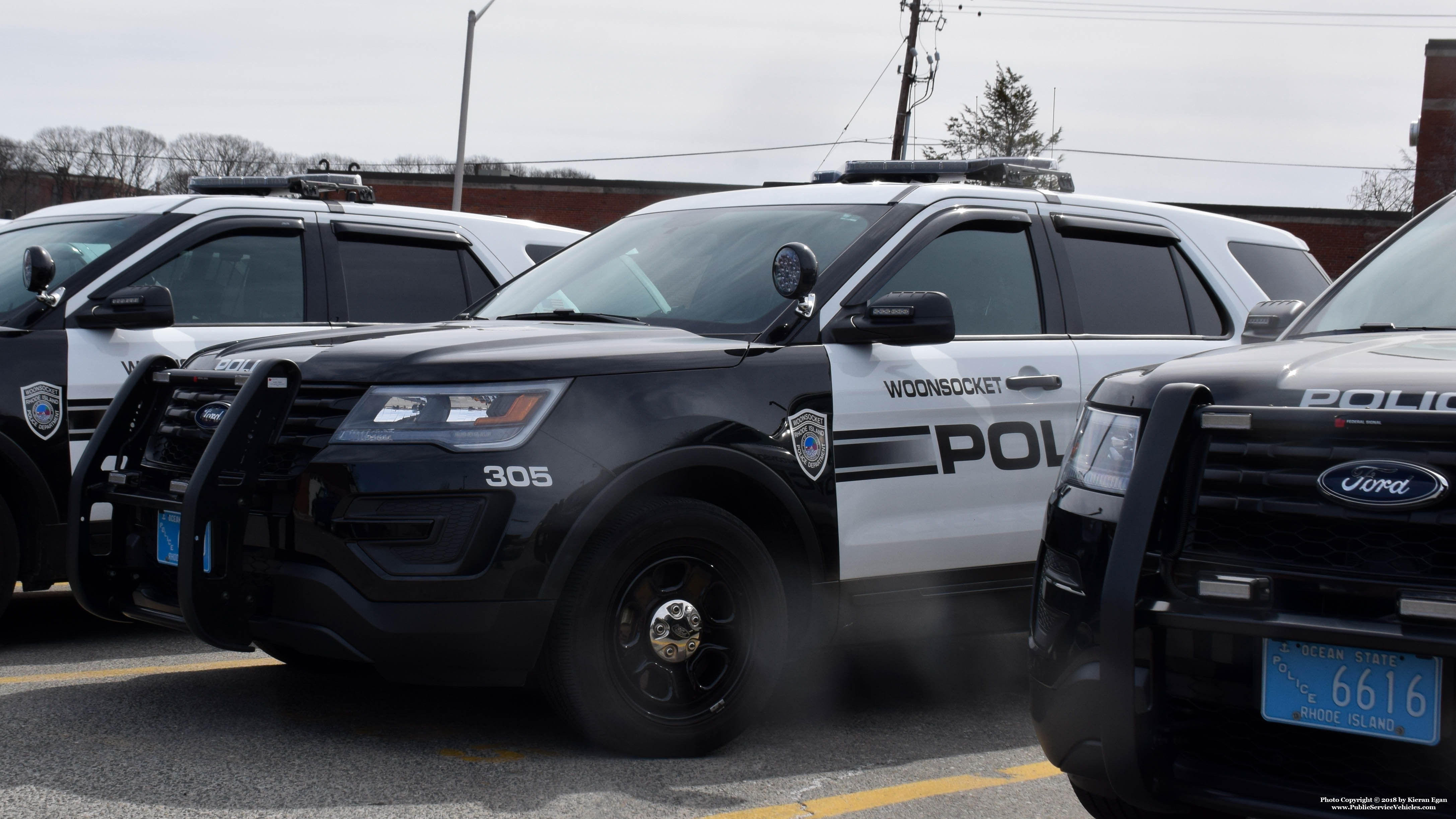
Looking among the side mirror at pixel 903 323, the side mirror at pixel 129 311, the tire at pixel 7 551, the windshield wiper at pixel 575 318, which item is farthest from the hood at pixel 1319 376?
the tire at pixel 7 551

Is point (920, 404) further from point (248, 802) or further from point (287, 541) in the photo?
point (248, 802)

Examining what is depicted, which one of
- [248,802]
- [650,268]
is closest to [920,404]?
[650,268]

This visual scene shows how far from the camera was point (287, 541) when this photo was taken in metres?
3.93

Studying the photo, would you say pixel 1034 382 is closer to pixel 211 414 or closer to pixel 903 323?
pixel 903 323

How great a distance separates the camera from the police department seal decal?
545 cm

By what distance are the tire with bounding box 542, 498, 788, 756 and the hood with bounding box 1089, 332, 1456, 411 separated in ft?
4.36

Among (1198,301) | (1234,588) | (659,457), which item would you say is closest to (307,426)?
(659,457)

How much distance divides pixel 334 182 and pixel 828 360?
13.0 ft

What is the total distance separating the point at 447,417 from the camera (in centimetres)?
392

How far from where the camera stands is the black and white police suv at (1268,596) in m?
2.59

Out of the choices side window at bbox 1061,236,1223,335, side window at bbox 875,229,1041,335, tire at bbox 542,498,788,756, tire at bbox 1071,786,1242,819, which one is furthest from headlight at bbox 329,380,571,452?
side window at bbox 1061,236,1223,335

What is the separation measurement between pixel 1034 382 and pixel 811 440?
1.07 metres

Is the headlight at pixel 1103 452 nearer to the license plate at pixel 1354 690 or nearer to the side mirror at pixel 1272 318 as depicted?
the license plate at pixel 1354 690

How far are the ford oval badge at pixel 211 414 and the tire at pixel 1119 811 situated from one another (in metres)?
2.75
